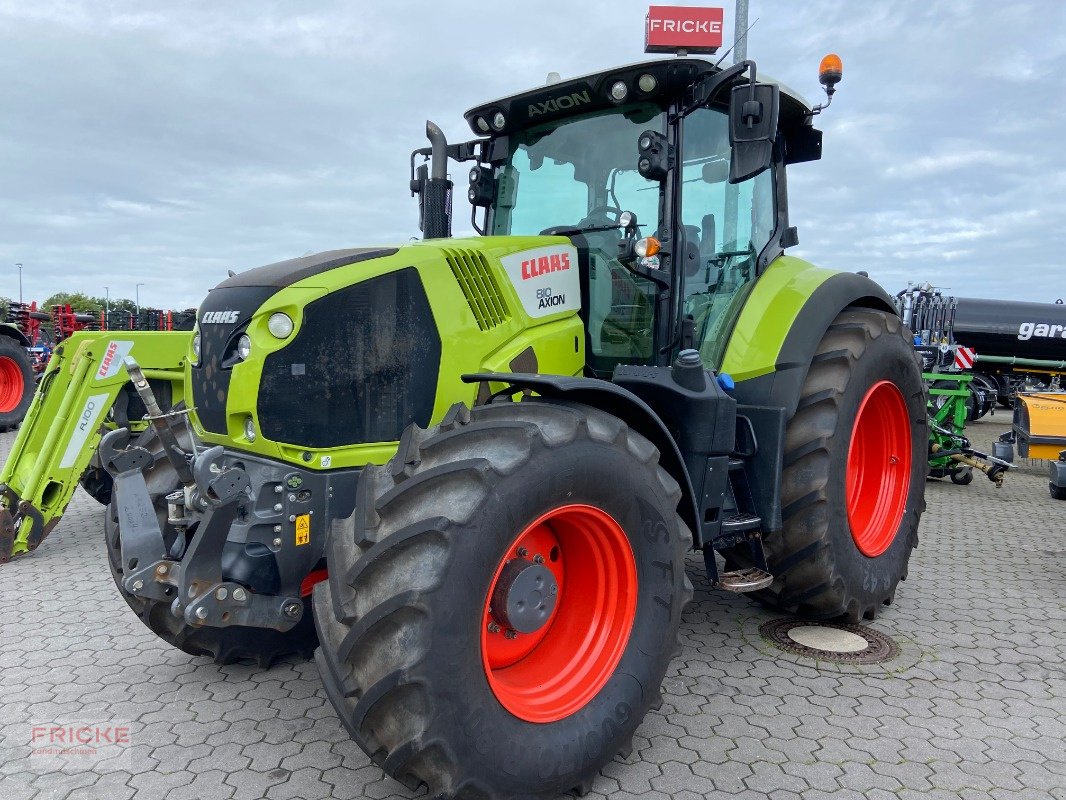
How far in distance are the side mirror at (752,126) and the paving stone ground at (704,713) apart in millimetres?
2353

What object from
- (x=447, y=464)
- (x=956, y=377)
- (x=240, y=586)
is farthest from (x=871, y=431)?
(x=956, y=377)

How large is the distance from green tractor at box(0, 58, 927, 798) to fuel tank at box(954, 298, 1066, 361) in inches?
561

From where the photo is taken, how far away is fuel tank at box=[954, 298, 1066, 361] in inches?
666

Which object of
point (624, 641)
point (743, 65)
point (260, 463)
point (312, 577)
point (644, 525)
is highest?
point (743, 65)

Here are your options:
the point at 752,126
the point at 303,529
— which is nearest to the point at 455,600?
the point at 303,529

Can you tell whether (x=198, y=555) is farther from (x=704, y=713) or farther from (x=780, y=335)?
(x=780, y=335)

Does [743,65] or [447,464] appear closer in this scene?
[447,464]

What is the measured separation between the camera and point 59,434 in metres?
5.91

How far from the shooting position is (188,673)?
389 centimetres

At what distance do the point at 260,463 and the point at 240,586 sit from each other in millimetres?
428

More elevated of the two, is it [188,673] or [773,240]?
[773,240]

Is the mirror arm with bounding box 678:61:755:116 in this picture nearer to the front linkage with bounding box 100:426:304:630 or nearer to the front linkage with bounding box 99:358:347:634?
the front linkage with bounding box 99:358:347:634

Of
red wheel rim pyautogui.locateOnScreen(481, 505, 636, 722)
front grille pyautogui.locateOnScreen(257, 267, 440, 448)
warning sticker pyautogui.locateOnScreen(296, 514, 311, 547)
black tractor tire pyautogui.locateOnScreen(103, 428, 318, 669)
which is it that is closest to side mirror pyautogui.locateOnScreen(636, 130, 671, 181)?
front grille pyautogui.locateOnScreen(257, 267, 440, 448)

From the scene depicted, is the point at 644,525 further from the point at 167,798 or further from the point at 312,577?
the point at 167,798
